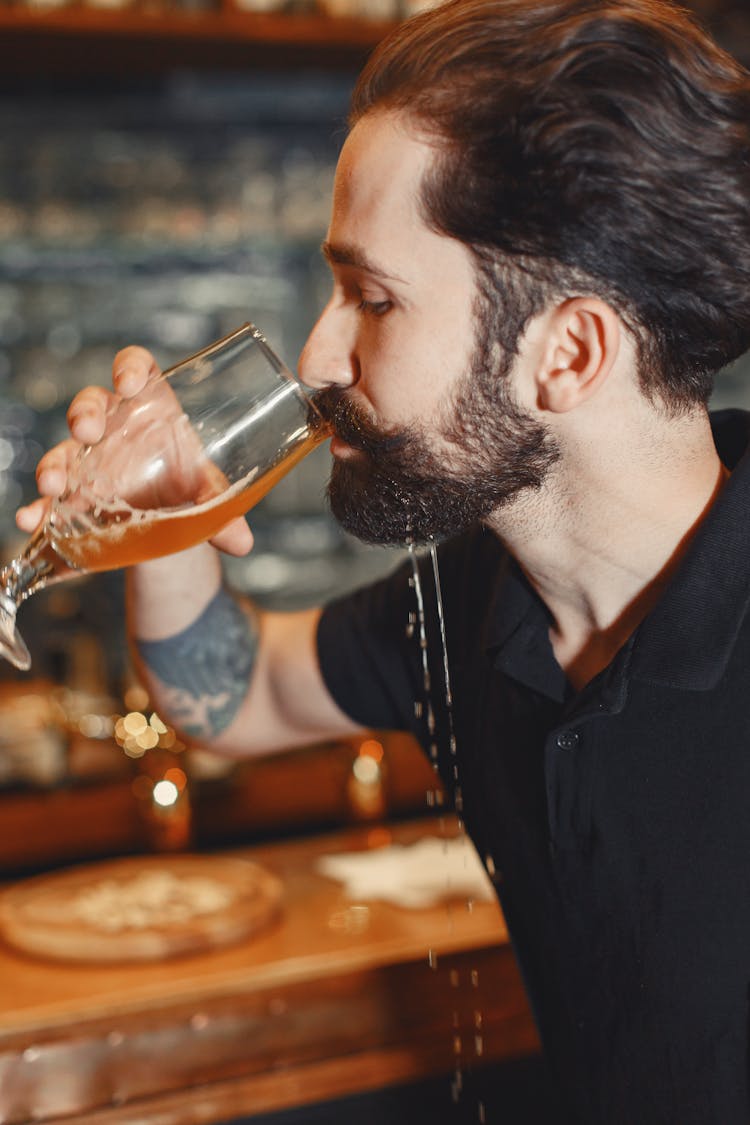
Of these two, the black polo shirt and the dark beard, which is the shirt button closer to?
the black polo shirt

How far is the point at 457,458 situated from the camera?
1325mm

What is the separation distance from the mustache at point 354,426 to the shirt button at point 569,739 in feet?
1.10

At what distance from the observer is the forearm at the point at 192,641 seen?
1631 millimetres

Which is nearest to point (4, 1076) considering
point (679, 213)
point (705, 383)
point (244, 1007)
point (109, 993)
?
point (109, 993)

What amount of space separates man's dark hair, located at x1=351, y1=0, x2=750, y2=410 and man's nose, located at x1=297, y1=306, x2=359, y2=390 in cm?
15

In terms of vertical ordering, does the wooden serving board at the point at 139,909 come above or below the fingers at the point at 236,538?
below

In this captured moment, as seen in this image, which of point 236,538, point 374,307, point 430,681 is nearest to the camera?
point 374,307

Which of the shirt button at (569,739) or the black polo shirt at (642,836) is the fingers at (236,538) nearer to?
the black polo shirt at (642,836)

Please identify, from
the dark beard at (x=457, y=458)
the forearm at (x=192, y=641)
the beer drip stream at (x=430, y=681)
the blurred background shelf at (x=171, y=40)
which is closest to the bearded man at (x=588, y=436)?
the dark beard at (x=457, y=458)

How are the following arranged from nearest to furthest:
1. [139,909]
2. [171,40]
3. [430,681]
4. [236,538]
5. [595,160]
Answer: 1. [595,160]
2. [236,538]
3. [430,681]
4. [139,909]
5. [171,40]

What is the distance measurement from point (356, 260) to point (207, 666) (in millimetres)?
612

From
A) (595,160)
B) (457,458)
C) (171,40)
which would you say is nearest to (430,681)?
(457,458)

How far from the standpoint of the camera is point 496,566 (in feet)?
5.28

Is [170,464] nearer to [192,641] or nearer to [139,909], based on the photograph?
[192,641]
